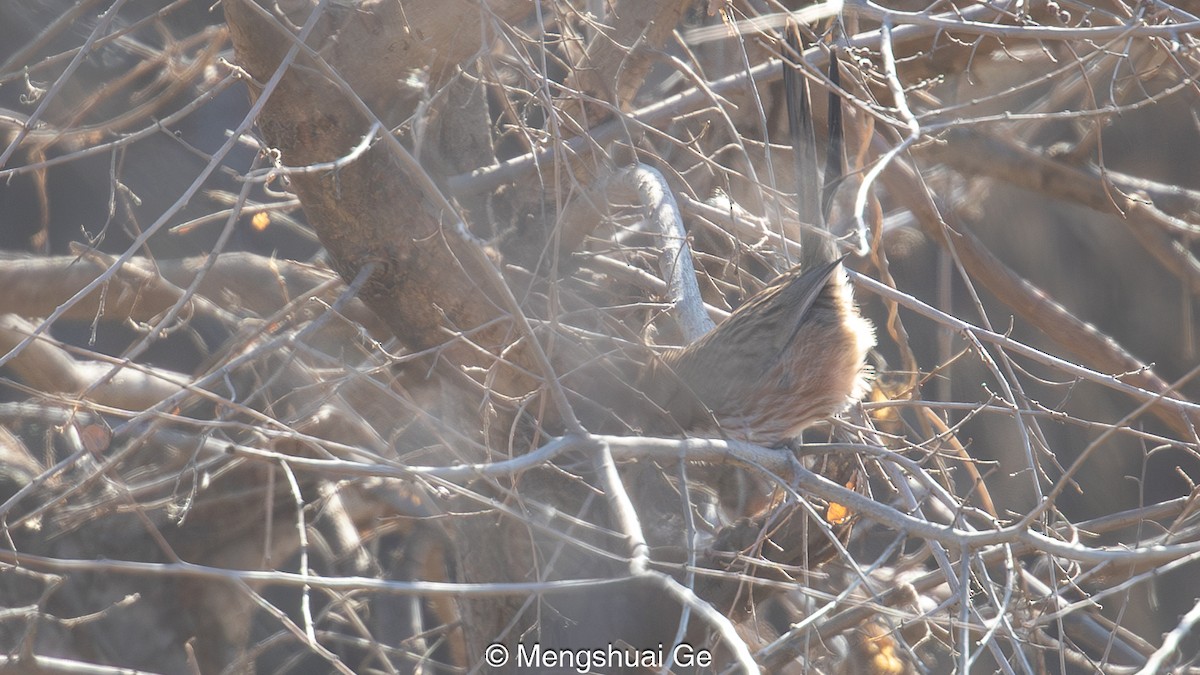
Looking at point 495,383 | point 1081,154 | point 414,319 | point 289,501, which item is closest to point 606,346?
point 495,383

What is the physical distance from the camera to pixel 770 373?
9.16ft

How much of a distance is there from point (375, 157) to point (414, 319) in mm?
474

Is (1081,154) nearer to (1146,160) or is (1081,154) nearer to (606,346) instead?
(1146,160)

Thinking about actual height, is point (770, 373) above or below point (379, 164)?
below

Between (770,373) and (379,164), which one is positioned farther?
(770,373)

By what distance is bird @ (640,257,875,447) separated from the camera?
9.08ft

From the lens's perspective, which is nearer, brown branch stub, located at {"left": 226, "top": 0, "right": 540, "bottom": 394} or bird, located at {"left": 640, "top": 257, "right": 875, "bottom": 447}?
brown branch stub, located at {"left": 226, "top": 0, "right": 540, "bottom": 394}

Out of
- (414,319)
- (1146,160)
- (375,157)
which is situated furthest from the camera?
(1146,160)

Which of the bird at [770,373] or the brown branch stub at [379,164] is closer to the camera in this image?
the brown branch stub at [379,164]

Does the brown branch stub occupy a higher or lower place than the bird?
higher

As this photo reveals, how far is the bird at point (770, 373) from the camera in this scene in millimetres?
2768

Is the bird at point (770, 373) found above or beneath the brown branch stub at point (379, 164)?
beneath

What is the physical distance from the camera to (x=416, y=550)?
4.44 meters

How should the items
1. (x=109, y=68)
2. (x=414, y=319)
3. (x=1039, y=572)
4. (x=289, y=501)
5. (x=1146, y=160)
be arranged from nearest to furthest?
(x=414, y=319), (x=1039, y=572), (x=289, y=501), (x=109, y=68), (x=1146, y=160)
